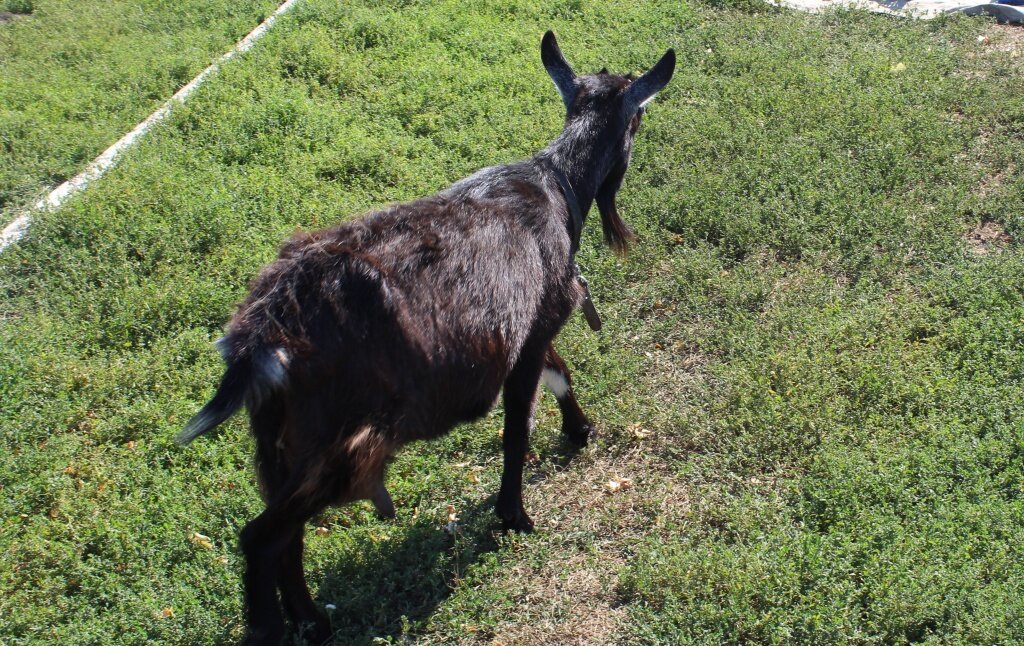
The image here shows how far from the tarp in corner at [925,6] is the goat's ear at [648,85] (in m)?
5.79

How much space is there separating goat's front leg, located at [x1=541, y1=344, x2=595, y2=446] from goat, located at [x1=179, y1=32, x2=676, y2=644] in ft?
1.69

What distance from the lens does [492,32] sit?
909 cm

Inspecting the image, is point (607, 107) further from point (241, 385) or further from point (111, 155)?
point (111, 155)

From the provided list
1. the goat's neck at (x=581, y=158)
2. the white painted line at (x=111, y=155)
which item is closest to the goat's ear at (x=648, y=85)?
the goat's neck at (x=581, y=158)

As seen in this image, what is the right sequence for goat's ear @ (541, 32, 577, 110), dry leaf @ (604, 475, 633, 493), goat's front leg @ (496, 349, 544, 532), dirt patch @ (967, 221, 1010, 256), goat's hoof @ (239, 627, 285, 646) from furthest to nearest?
dirt patch @ (967, 221, 1010, 256) < goat's ear @ (541, 32, 577, 110) < dry leaf @ (604, 475, 633, 493) < goat's front leg @ (496, 349, 544, 532) < goat's hoof @ (239, 627, 285, 646)

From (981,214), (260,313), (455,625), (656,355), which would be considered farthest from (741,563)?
(981,214)

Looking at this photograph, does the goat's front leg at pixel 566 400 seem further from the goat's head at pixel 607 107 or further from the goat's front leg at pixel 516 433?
the goat's head at pixel 607 107

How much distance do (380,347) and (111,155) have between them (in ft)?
15.7

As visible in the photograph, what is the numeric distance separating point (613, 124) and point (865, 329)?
82.3 inches

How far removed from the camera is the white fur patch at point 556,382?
4.93 metres

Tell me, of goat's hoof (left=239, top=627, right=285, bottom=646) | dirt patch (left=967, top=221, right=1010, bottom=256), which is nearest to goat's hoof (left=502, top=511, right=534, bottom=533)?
goat's hoof (left=239, top=627, right=285, bottom=646)

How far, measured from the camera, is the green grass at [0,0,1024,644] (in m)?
4.04

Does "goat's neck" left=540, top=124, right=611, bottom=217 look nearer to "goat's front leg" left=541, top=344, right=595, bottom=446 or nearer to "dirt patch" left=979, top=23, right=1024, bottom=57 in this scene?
"goat's front leg" left=541, top=344, right=595, bottom=446

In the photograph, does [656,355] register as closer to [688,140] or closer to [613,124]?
[613,124]
